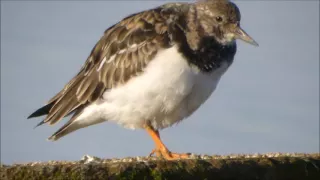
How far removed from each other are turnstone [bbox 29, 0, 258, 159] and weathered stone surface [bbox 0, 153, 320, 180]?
2.34 m

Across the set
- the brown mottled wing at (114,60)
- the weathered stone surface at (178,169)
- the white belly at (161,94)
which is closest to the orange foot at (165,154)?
the white belly at (161,94)

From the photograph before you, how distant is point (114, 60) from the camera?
834 centimetres

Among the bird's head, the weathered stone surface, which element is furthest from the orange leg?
Result: the weathered stone surface

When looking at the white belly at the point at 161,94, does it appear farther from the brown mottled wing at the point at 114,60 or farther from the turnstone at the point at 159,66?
the brown mottled wing at the point at 114,60

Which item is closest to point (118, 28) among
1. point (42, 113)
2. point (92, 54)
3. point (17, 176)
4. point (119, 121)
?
point (92, 54)

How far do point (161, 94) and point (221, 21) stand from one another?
1.33 meters

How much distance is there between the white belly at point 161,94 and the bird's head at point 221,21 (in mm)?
439

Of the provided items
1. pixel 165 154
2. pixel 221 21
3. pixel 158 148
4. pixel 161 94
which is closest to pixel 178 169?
pixel 161 94

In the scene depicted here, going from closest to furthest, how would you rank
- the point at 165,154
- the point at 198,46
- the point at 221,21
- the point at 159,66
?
the point at 159,66 → the point at 198,46 → the point at 165,154 → the point at 221,21

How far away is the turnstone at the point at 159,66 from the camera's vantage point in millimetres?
7461

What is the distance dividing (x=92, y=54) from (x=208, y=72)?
196 centimetres

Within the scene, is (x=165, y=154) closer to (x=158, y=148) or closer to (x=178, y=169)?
(x=158, y=148)

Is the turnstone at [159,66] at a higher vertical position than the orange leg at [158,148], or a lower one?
higher

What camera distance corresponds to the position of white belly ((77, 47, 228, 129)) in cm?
736
